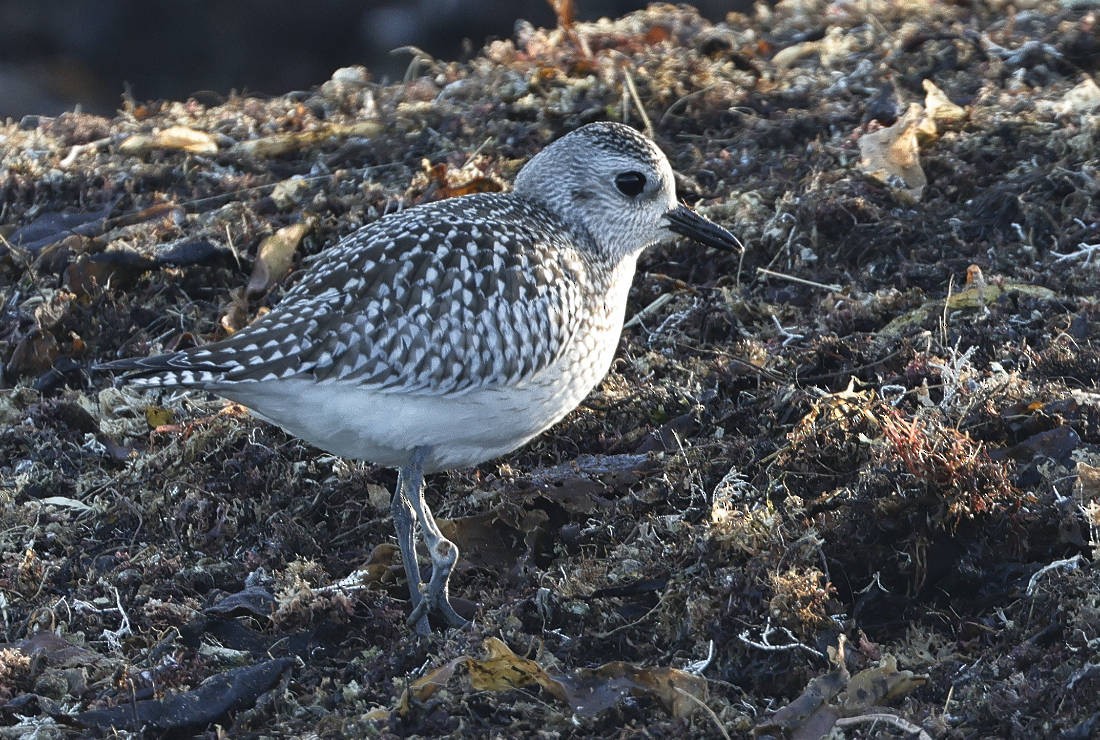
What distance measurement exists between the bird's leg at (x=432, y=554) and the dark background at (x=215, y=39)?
10.3 meters

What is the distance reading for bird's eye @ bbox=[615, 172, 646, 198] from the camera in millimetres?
5965

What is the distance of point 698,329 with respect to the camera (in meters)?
6.51

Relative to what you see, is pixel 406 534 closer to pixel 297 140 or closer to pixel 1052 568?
pixel 1052 568

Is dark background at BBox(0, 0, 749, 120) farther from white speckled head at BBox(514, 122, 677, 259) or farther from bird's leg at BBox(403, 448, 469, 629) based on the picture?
bird's leg at BBox(403, 448, 469, 629)

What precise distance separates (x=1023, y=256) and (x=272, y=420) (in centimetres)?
339

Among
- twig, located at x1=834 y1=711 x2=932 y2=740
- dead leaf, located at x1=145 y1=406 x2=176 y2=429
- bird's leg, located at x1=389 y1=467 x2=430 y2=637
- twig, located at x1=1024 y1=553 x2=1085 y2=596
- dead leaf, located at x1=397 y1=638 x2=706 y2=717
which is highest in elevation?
twig, located at x1=834 y1=711 x2=932 y2=740

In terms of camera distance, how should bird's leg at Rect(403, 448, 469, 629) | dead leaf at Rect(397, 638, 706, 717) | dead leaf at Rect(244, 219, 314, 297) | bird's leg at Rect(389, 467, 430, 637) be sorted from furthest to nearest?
1. dead leaf at Rect(244, 219, 314, 297)
2. bird's leg at Rect(389, 467, 430, 637)
3. bird's leg at Rect(403, 448, 469, 629)
4. dead leaf at Rect(397, 638, 706, 717)

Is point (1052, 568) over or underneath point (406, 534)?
over

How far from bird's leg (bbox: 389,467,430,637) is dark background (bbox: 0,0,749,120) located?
10.2 meters

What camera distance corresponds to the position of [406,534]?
515 centimetres

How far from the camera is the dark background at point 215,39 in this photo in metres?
15.2

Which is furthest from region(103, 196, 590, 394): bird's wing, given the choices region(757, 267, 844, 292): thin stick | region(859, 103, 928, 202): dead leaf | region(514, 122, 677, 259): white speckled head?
region(859, 103, 928, 202): dead leaf

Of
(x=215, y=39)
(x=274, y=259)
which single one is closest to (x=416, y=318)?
(x=274, y=259)

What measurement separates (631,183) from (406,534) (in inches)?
69.6
